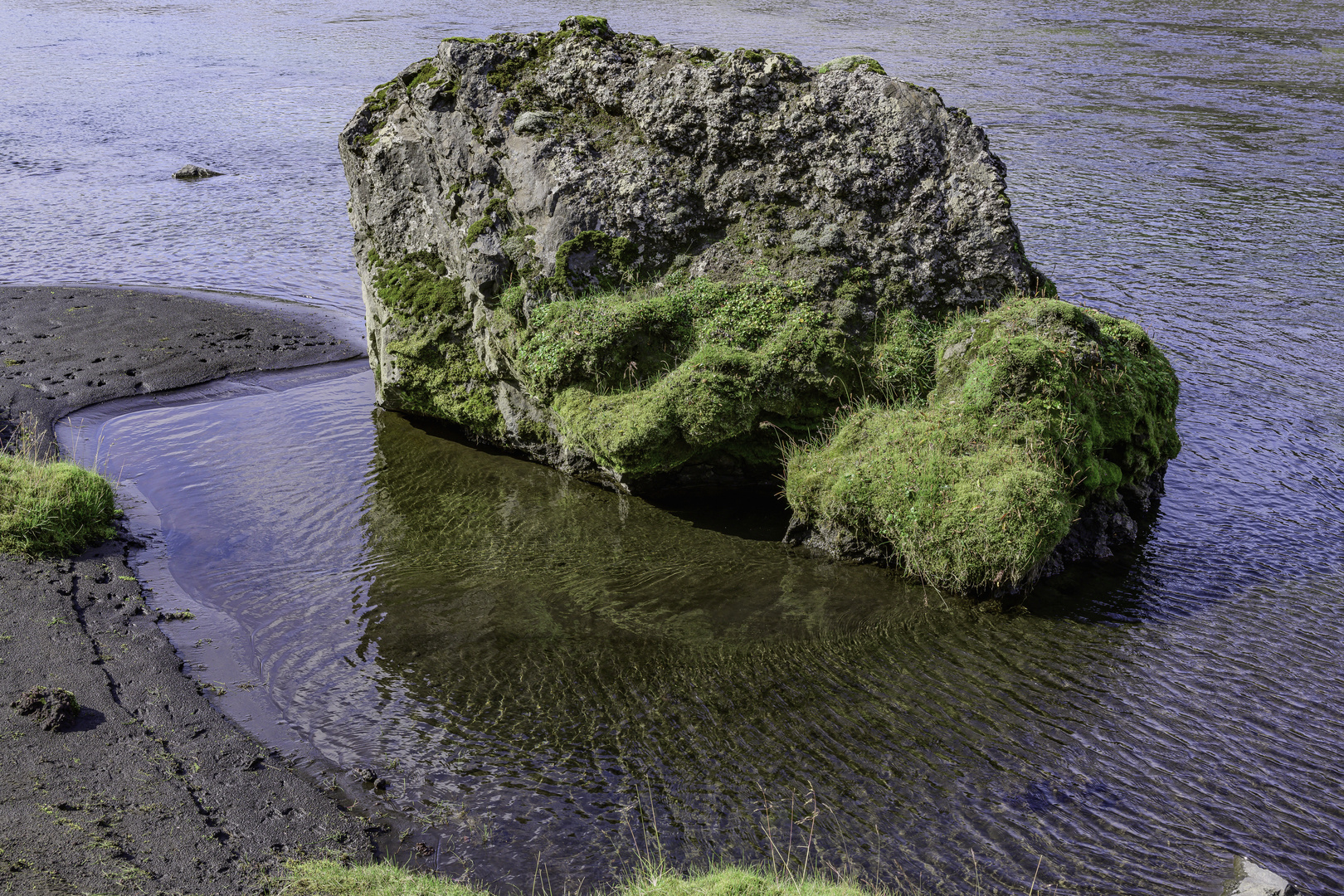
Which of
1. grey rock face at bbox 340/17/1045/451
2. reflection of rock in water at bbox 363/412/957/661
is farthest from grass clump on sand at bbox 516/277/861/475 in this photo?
reflection of rock in water at bbox 363/412/957/661

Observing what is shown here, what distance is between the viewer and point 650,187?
14633 mm

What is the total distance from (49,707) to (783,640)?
747cm

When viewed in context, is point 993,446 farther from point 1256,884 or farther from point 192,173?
point 192,173

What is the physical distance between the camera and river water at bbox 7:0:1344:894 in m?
8.48

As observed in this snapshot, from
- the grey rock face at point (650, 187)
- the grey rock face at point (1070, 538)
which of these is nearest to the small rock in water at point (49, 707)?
the grey rock face at point (650, 187)

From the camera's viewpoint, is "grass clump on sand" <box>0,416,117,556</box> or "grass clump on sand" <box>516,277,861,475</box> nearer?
"grass clump on sand" <box>0,416,117,556</box>

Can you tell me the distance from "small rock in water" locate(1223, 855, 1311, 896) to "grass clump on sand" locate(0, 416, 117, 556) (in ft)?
43.3

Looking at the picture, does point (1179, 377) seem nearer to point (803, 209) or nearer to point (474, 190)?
point (803, 209)

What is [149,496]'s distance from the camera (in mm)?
14438

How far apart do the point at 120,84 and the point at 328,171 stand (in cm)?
2253

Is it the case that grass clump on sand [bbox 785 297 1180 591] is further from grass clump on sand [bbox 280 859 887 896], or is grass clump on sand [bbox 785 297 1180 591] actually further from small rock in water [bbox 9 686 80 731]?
small rock in water [bbox 9 686 80 731]

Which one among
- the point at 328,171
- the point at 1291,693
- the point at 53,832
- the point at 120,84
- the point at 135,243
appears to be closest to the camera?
the point at 53,832

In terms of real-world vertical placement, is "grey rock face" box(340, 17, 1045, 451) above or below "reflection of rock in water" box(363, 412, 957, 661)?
above

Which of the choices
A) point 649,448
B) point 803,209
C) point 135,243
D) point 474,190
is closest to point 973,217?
point 803,209
